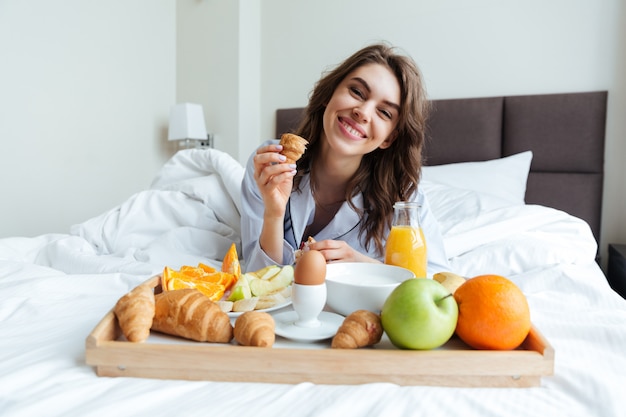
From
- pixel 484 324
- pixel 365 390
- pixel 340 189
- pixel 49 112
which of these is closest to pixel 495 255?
pixel 340 189

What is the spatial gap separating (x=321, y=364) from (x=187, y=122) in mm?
2737

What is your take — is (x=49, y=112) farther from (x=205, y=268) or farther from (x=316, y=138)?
(x=205, y=268)

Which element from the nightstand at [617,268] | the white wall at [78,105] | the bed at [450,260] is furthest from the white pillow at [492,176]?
the white wall at [78,105]

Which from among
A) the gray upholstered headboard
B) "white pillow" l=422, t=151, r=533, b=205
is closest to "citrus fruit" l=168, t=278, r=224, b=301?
"white pillow" l=422, t=151, r=533, b=205

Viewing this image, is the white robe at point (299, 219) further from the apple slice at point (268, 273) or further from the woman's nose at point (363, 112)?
the apple slice at point (268, 273)

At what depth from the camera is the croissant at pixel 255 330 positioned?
0.63m

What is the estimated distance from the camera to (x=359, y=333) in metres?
0.64

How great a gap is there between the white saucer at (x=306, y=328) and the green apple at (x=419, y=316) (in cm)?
9

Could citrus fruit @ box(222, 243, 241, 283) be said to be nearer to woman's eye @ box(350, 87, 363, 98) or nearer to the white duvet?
the white duvet

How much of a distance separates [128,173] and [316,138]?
2.13 meters

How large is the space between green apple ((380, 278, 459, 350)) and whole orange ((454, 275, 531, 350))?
2 cm

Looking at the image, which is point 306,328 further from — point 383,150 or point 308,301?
point 383,150

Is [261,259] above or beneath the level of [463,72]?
beneath

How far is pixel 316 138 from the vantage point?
161cm
